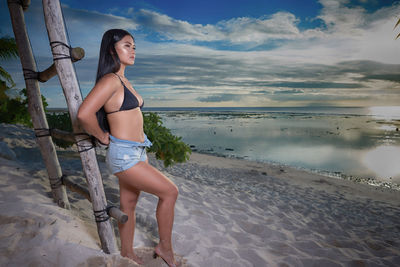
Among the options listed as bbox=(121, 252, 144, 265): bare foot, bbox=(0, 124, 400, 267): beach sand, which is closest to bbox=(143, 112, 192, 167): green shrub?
bbox=(0, 124, 400, 267): beach sand

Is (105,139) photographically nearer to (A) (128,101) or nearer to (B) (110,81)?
(A) (128,101)

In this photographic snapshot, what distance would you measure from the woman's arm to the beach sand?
3.63ft

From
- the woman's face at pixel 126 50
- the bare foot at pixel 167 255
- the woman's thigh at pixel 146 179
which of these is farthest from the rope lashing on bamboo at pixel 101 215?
the woman's face at pixel 126 50

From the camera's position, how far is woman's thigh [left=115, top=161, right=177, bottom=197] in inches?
75.9

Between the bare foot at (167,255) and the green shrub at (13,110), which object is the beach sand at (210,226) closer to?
the bare foot at (167,255)

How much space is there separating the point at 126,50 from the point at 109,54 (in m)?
0.15

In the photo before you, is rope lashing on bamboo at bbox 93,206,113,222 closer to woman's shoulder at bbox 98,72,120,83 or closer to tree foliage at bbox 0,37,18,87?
woman's shoulder at bbox 98,72,120,83

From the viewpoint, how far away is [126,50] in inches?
78.3

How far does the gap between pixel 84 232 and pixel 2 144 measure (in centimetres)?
338

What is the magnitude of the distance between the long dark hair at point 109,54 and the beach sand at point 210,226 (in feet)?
5.09

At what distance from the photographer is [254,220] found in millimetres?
4027

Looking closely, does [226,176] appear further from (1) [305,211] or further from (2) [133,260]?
(2) [133,260]

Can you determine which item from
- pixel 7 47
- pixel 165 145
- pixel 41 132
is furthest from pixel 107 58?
pixel 7 47

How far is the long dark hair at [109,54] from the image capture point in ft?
6.41
